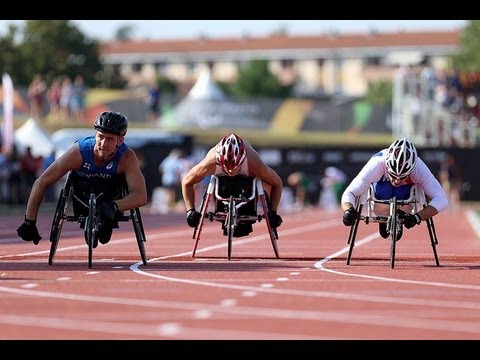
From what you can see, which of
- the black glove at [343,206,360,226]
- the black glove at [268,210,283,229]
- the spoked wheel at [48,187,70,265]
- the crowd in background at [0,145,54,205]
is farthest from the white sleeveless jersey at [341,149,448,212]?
the crowd in background at [0,145,54,205]

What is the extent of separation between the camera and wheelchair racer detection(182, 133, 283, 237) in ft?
60.7

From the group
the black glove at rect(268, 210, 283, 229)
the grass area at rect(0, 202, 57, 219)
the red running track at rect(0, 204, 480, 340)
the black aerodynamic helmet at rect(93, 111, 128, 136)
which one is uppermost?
the black aerodynamic helmet at rect(93, 111, 128, 136)

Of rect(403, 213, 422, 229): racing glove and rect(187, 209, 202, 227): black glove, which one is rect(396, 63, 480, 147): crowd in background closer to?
rect(187, 209, 202, 227): black glove

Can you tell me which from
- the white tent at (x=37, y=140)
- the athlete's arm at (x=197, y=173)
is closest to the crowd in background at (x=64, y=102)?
the white tent at (x=37, y=140)

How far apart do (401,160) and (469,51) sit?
102778mm

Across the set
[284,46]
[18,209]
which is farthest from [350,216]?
[284,46]

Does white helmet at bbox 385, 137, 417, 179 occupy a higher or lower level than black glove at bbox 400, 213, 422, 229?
higher

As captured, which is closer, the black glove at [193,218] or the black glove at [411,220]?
the black glove at [411,220]

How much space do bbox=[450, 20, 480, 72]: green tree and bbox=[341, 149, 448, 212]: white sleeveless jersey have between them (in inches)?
3883

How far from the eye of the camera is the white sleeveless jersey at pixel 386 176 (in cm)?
1791

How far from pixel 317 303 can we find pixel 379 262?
17.6 ft

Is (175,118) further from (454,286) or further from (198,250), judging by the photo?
Result: (454,286)

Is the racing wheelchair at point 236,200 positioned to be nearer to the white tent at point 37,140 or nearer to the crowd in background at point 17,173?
the crowd in background at point 17,173
